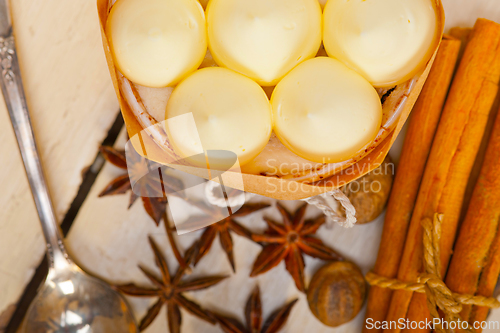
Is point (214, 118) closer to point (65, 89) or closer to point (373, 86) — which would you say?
point (373, 86)

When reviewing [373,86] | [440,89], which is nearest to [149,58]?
[373,86]

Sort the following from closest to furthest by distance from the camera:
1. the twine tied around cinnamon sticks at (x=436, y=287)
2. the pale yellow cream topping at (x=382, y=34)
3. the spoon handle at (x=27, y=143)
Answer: the pale yellow cream topping at (x=382, y=34), the twine tied around cinnamon sticks at (x=436, y=287), the spoon handle at (x=27, y=143)

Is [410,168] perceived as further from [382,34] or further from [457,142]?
[382,34]

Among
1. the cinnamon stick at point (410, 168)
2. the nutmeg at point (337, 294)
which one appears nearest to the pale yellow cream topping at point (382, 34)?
the cinnamon stick at point (410, 168)

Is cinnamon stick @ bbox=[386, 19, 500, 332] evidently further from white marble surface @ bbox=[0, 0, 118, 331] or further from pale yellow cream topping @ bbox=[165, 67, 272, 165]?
white marble surface @ bbox=[0, 0, 118, 331]

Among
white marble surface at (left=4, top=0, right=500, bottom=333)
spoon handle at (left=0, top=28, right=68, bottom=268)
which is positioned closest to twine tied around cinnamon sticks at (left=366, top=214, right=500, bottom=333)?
white marble surface at (left=4, top=0, right=500, bottom=333)

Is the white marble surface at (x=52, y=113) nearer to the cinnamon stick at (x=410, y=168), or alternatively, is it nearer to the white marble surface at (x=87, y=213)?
the white marble surface at (x=87, y=213)
